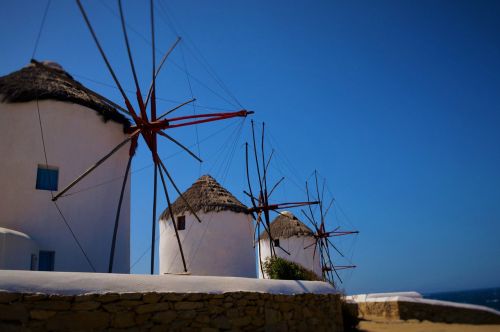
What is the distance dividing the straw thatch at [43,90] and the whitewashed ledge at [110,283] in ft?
17.9

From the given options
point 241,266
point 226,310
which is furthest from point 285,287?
point 241,266

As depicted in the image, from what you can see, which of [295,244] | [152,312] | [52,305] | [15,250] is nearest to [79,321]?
[52,305]

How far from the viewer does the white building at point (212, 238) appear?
52.6ft

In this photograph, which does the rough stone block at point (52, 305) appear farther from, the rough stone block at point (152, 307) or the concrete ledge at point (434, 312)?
the concrete ledge at point (434, 312)

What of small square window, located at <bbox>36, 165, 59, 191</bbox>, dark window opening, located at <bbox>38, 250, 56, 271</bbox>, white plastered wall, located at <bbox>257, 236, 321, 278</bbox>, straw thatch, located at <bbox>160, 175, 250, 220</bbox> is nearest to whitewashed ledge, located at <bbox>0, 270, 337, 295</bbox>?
dark window opening, located at <bbox>38, 250, 56, 271</bbox>

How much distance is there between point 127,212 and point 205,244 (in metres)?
4.94

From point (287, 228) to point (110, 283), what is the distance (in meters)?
19.9

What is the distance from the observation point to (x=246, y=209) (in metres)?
17.3

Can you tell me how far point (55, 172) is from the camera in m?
10.4

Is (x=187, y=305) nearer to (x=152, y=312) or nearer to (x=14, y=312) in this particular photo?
(x=152, y=312)

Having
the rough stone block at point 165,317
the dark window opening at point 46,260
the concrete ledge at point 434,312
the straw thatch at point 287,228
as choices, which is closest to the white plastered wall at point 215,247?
the concrete ledge at point 434,312

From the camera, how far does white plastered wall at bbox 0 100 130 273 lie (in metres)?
9.83

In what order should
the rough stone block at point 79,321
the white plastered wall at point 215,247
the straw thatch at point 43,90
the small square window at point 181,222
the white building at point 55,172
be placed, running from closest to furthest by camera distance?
1. the rough stone block at point 79,321
2. the white building at point 55,172
3. the straw thatch at point 43,90
4. the white plastered wall at point 215,247
5. the small square window at point 181,222

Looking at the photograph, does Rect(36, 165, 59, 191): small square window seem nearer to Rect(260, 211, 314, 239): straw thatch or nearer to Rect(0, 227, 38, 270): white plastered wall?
Rect(0, 227, 38, 270): white plastered wall
